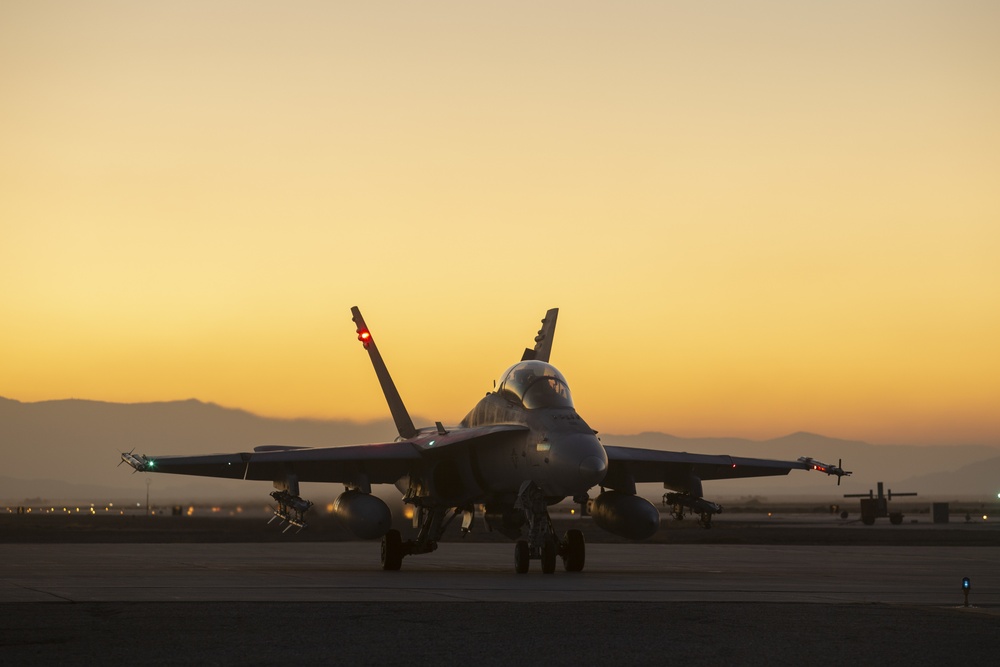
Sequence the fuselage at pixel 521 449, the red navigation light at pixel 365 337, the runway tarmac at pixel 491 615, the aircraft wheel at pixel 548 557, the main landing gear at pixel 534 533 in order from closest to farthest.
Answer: the runway tarmac at pixel 491 615 → the fuselage at pixel 521 449 → the aircraft wheel at pixel 548 557 → the main landing gear at pixel 534 533 → the red navigation light at pixel 365 337

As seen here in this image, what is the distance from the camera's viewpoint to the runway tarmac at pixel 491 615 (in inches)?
475

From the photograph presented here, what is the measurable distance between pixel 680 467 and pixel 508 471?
5.19 m

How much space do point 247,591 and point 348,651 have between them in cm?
721

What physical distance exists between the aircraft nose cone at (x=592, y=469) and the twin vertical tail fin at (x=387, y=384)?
8.94 m

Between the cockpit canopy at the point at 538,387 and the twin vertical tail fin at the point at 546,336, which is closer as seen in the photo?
the cockpit canopy at the point at 538,387

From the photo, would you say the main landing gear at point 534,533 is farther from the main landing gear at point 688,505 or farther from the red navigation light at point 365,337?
the red navigation light at point 365,337

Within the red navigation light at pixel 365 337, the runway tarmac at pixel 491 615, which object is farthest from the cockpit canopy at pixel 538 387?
the red navigation light at pixel 365 337

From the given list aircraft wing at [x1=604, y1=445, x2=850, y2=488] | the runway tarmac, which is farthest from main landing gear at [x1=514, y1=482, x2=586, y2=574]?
→ aircraft wing at [x1=604, y1=445, x2=850, y2=488]

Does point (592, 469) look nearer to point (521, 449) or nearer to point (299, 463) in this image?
point (521, 449)

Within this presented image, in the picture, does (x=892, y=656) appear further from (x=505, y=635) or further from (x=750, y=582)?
(x=750, y=582)

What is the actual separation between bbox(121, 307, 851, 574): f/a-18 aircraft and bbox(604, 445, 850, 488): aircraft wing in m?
0.03

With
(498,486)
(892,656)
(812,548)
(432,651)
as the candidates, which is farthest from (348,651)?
(812,548)

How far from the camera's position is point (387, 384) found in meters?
33.1

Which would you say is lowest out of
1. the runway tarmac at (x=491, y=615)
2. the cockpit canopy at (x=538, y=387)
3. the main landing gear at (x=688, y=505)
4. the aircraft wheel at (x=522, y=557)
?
the runway tarmac at (x=491, y=615)
